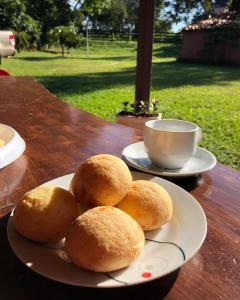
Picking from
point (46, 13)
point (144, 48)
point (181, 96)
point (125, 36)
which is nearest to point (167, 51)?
point (46, 13)

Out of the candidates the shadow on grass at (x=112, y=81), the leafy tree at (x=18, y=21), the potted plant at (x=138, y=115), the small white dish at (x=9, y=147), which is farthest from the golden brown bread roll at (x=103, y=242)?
the leafy tree at (x=18, y=21)

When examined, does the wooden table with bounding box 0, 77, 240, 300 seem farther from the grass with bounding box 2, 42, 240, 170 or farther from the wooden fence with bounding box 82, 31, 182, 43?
the wooden fence with bounding box 82, 31, 182, 43

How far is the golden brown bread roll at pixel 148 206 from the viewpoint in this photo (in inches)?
24.8

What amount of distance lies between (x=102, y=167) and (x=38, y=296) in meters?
0.24

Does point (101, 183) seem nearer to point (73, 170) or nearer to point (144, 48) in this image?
point (73, 170)

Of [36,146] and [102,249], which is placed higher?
[102,249]

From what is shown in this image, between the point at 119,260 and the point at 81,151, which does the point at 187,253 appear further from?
the point at 81,151

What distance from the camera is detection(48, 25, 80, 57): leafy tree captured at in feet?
63.4

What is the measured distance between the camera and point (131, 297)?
54 centimetres

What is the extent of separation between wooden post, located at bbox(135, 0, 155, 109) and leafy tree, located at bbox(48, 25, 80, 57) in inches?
636

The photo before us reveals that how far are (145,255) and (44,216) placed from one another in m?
0.18

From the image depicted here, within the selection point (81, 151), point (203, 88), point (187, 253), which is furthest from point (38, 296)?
point (203, 88)

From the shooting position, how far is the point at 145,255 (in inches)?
23.0

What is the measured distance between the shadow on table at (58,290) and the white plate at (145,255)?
0.12ft
